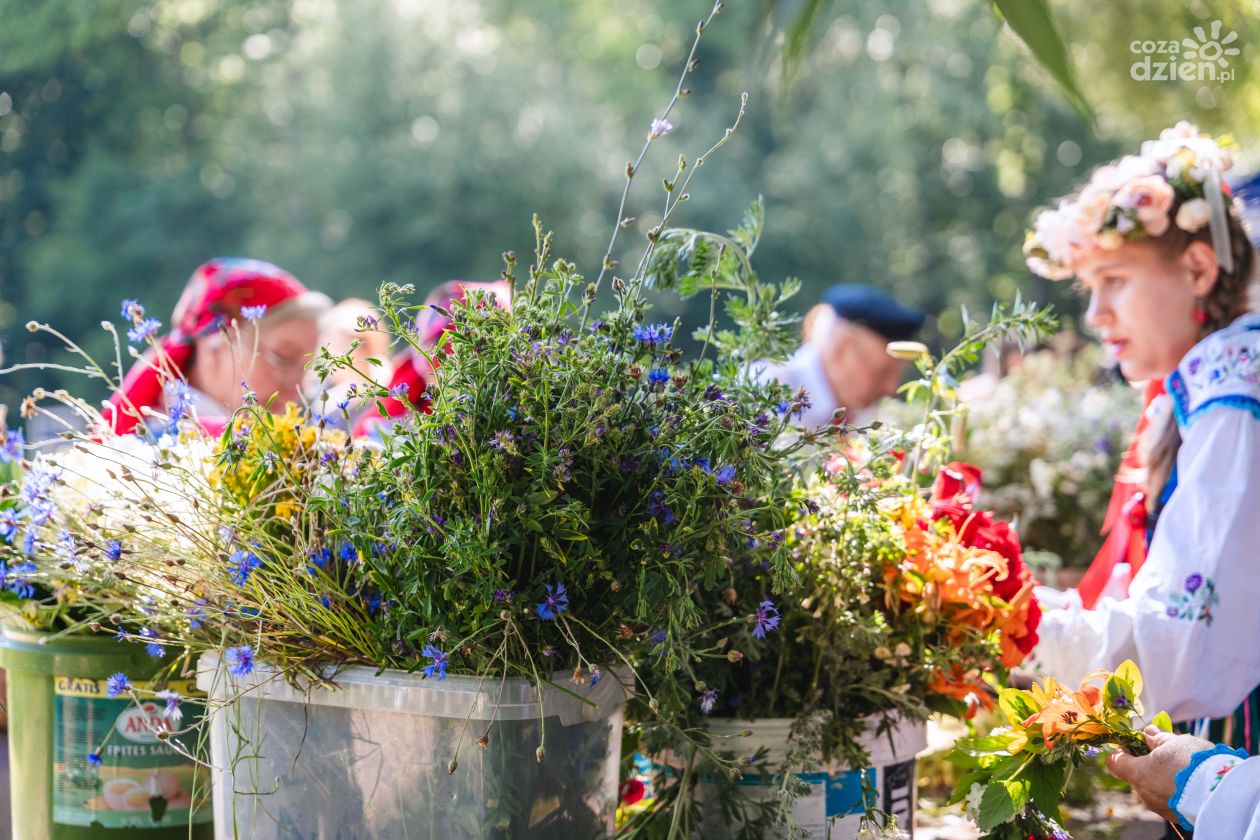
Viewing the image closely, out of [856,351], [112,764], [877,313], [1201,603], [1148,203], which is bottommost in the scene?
[112,764]

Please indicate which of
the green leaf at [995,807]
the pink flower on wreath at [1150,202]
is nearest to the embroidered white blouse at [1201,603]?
the pink flower on wreath at [1150,202]

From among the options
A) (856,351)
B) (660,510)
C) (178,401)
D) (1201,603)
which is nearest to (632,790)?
(660,510)

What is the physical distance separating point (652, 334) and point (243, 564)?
497 mm

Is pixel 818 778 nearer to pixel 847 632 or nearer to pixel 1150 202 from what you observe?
pixel 847 632

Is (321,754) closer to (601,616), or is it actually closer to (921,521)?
(601,616)

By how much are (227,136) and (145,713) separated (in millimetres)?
17402

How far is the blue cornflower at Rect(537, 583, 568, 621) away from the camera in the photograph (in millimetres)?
1191

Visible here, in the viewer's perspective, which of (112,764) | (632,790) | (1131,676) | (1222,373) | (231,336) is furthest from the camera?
(231,336)

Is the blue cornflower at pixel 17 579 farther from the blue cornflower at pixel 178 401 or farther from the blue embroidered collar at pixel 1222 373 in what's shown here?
the blue embroidered collar at pixel 1222 373

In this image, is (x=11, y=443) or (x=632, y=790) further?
(x=632, y=790)

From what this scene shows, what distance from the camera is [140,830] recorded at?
153 cm

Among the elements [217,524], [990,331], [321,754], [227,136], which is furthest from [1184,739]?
[227,136]

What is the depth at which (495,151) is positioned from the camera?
1838 cm

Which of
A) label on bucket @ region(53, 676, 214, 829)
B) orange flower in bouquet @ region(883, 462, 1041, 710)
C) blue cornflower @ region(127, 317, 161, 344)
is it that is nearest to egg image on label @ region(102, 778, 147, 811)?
label on bucket @ region(53, 676, 214, 829)
